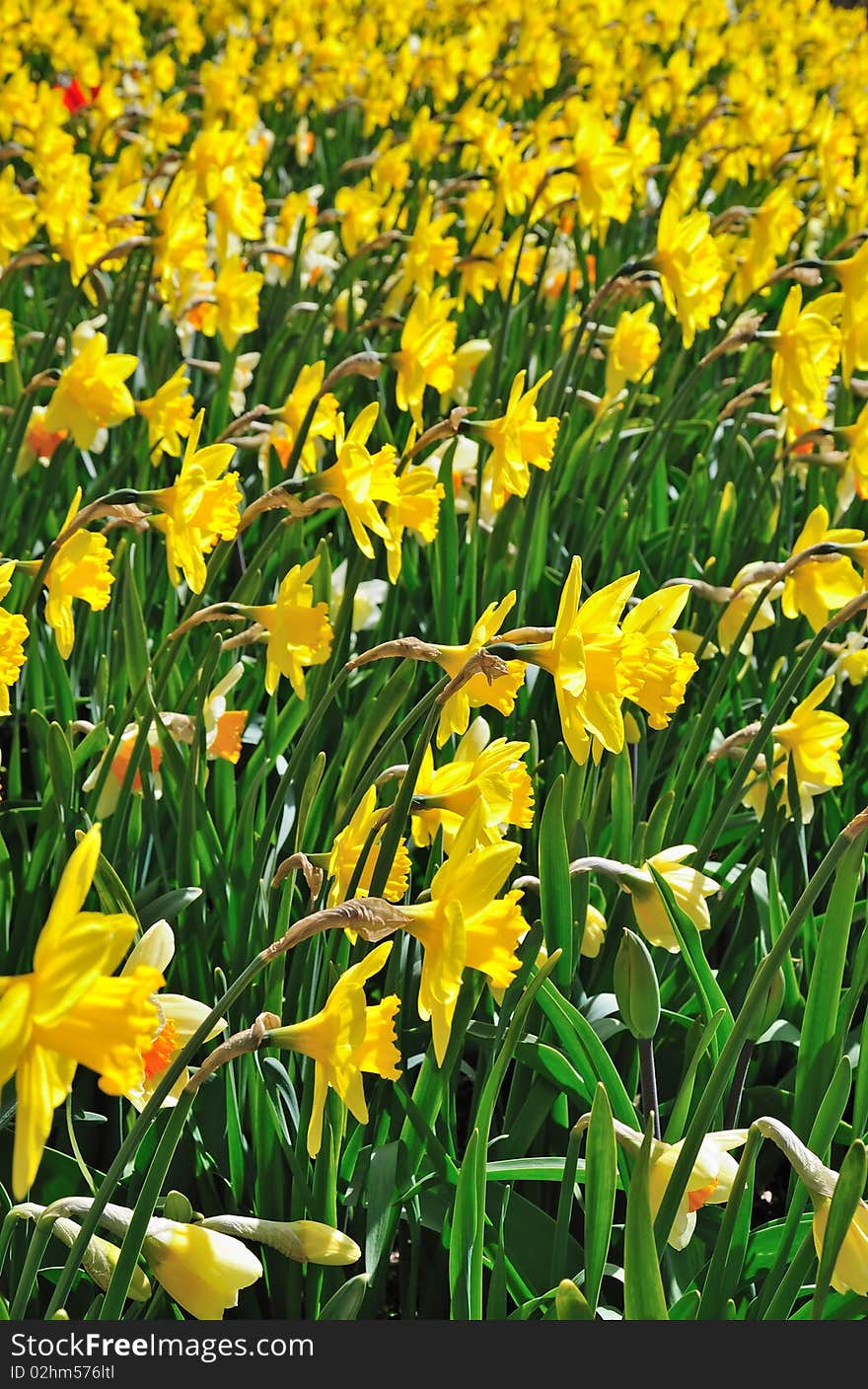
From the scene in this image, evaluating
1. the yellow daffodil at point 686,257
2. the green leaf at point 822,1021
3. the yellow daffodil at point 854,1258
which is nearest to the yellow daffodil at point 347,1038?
the yellow daffodil at point 854,1258

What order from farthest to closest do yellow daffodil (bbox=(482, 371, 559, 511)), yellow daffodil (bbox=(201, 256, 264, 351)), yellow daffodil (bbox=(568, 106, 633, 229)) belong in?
1. yellow daffodil (bbox=(568, 106, 633, 229))
2. yellow daffodil (bbox=(201, 256, 264, 351))
3. yellow daffodil (bbox=(482, 371, 559, 511))

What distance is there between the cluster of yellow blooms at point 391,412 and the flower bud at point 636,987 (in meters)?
0.09

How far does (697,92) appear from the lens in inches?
278

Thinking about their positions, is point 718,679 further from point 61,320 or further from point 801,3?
point 801,3

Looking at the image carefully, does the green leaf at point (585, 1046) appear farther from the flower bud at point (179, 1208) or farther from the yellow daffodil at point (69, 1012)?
the yellow daffodil at point (69, 1012)

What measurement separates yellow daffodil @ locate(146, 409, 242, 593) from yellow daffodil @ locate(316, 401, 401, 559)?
0.39 feet

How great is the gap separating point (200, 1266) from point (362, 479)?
917mm

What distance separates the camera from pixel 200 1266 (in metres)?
1.03

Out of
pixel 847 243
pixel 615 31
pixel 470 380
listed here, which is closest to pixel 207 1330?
pixel 847 243

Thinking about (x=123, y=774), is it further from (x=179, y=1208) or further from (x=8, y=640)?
(x=179, y=1208)

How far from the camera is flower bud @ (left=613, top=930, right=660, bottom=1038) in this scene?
1.28m

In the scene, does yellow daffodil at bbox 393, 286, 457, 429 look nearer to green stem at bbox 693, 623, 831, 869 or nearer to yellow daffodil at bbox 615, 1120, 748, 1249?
green stem at bbox 693, 623, 831, 869

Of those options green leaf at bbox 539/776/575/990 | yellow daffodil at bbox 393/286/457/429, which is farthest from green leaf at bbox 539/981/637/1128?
yellow daffodil at bbox 393/286/457/429

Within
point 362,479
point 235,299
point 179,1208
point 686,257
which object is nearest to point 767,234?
point 686,257
